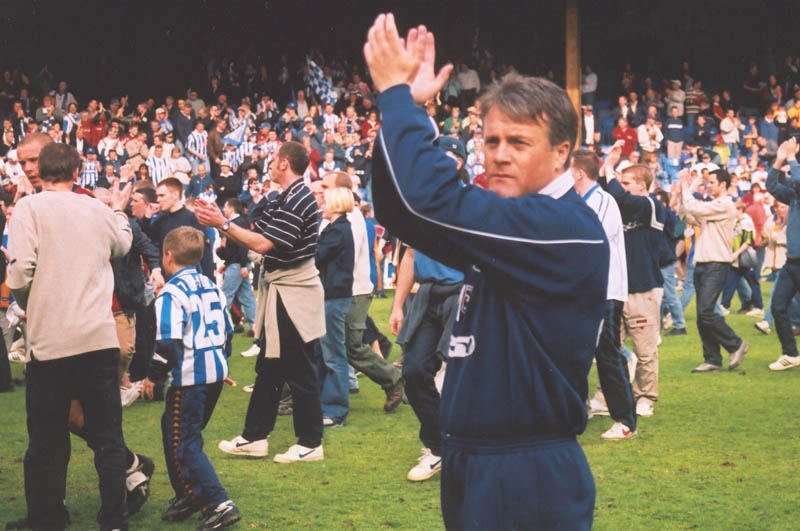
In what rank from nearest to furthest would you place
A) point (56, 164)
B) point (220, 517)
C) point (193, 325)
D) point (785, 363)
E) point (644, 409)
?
point (56, 164), point (220, 517), point (193, 325), point (644, 409), point (785, 363)

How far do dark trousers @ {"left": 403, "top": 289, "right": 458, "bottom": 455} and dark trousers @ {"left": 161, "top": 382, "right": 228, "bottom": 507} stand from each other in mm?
1488

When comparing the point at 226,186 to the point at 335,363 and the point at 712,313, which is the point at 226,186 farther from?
the point at 335,363

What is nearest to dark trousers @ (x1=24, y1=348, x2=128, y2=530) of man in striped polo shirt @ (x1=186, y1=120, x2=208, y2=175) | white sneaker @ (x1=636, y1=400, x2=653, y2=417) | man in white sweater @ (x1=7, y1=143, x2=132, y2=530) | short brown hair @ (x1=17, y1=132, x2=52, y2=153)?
man in white sweater @ (x1=7, y1=143, x2=132, y2=530)

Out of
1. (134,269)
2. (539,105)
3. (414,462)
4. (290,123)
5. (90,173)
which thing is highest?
(290,123)

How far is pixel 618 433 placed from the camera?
24.7ft

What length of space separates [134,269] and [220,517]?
12.2ft

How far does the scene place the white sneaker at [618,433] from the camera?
7528mm

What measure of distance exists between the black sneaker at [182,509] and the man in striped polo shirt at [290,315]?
134cm

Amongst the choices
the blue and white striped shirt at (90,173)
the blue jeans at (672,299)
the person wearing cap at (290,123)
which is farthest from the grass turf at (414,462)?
the person wearing cap at (290,123)

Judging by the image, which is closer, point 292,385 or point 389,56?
point 389,56

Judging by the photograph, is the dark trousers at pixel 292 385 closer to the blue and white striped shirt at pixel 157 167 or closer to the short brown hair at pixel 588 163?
the short brown hair at pixel 588 163

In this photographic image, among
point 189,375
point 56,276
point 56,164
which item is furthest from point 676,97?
point 56,276

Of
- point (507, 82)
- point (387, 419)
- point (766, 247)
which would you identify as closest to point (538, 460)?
point (507, 82)

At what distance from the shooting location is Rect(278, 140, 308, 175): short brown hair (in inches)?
271
